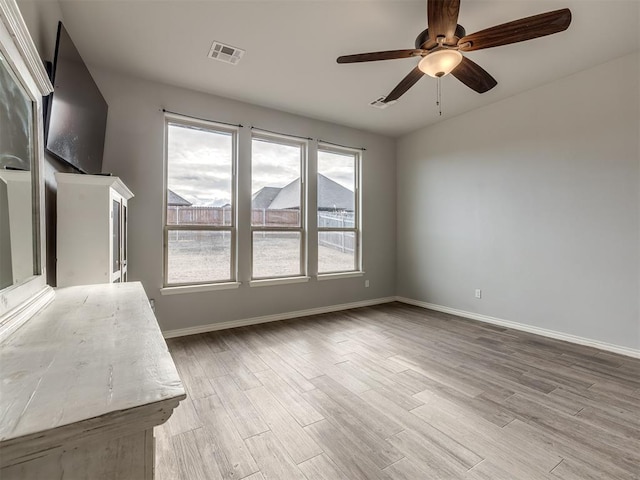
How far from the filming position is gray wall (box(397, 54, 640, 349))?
3.00m

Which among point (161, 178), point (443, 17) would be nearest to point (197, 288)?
point (161, 178)

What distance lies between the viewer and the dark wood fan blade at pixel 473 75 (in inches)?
91.5

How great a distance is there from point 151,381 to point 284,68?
3.27 m

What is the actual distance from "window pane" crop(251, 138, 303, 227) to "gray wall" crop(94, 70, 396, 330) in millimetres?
192

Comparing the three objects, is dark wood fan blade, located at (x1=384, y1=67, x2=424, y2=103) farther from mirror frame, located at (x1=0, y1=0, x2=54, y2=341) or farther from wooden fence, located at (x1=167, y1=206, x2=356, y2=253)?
mirror frame, located at (x1=0, y1=0, x2=54, y2=341)

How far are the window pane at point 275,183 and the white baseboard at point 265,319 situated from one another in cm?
129

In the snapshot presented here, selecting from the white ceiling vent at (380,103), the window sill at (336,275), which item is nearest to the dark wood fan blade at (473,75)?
the white ceiling vent at (380,103)

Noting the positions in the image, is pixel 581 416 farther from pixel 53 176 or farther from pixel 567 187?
pixel 53 176

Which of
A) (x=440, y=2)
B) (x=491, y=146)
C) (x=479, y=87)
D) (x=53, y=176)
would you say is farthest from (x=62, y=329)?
(x=491, y=146)

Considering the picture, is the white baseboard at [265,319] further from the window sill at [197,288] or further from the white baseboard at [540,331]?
the white baseboard at [540,331]

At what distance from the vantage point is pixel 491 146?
13.2 feet

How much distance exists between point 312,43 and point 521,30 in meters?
1.66

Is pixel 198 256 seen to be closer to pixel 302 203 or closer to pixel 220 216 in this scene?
pixel 220 216

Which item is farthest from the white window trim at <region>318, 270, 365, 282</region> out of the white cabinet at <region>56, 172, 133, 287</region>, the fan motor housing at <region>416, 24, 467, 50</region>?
the fan motor housing at <region>416, 24, 467, 50</region>
